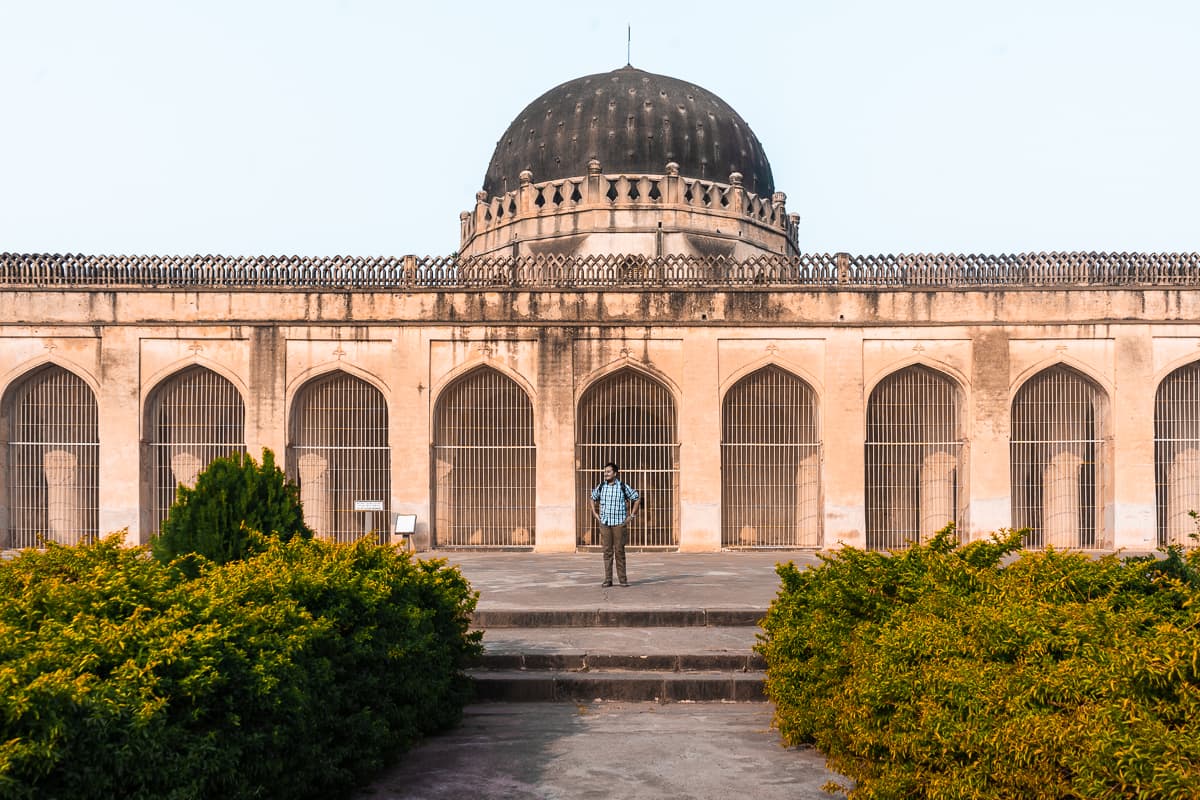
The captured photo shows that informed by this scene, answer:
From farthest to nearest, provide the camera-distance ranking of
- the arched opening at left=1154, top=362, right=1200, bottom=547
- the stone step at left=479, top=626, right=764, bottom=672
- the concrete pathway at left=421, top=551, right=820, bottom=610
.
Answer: the arched opening at left=1154, top=362, right=1200, bottom=547 → the concrete pathway at left=421, top=551, right=820, bottom=610 → the stone step at left=479, top=626, right=764, bottom=672

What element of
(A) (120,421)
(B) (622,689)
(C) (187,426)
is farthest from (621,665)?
(A) (120,421)

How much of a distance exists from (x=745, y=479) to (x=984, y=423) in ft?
12.2

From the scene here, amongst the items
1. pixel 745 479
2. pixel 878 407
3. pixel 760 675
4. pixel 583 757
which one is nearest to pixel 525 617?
pixel 760 675

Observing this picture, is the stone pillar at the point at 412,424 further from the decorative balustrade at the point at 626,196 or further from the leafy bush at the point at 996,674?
the leafy bush at the point at 996,674

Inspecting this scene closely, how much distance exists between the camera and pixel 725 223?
68.0 ft

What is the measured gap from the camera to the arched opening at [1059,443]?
55.1 ft

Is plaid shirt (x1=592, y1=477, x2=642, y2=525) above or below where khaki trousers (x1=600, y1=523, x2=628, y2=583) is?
above

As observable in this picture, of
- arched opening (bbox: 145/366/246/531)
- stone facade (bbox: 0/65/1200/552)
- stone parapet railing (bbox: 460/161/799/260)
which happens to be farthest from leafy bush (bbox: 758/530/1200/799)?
stone parapet railing (bbox: 460/161/799/260)

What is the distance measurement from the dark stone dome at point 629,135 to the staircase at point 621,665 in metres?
13.3

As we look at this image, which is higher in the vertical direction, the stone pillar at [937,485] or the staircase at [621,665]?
the stone pillar at [937,485]

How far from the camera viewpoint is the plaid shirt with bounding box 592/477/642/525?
11.5 metres

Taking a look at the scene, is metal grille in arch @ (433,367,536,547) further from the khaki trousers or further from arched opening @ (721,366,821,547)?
the khaki trousers

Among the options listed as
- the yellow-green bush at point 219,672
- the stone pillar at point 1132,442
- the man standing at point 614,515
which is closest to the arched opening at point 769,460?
the stone pillar at point 1132,442

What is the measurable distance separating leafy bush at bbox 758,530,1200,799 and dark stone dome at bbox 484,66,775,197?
15.6m
